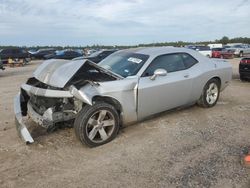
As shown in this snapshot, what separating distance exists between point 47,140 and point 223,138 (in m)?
2.98

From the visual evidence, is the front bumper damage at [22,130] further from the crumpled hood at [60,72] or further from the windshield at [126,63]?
the windshield at [126,63]

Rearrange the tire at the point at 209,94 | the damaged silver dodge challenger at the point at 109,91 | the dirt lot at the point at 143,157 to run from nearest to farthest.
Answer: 1. the dirt lot at the point at 143,157
2. the damaged silver dodge challenger at the point at 109,91
3. the tire at the point at 209,94

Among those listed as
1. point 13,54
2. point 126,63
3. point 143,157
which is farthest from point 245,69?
point 13,54

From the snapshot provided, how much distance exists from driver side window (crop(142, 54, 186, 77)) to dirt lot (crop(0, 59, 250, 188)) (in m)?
1.04

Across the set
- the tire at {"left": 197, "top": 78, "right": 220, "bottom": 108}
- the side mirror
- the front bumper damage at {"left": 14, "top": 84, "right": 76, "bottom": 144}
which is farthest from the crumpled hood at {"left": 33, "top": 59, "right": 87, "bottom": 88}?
the tire at {"left": 197, "top": 78, "right": 220, "bottom": 108}

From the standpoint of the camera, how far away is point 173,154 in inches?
154

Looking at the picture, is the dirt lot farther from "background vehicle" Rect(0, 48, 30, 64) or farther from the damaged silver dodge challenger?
"background vehicle" Rect(0, 48, 30, 64)

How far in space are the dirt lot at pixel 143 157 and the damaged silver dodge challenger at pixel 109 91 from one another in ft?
1.00

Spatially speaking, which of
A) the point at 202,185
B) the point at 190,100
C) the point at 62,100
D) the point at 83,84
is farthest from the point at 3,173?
the point at 190,100

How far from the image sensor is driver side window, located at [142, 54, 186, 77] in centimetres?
492

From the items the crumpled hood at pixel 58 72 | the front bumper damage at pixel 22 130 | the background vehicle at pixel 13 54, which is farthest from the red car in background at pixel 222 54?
the front bumper damage at pixel 22 130

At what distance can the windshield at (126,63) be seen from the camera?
485cm

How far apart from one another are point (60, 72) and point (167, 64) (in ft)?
6.93

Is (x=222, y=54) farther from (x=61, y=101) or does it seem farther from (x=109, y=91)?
(x=61, y=101)
